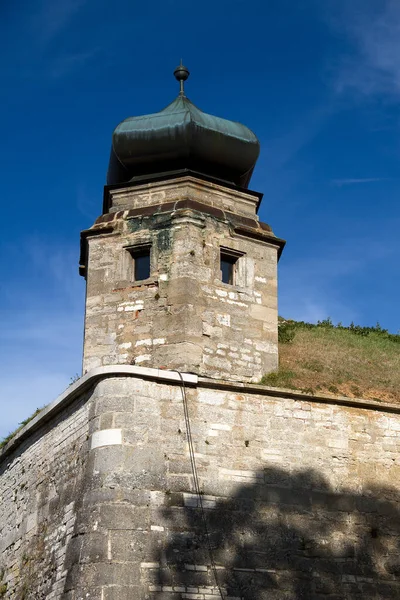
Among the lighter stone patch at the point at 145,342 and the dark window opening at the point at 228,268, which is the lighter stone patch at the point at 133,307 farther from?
the dark window opening at the point at 228,268

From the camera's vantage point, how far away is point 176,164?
1998cm

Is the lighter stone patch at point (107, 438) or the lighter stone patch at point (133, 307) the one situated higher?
the lighter stone patch at point (133, 307)

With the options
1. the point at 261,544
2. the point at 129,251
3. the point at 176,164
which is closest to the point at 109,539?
the point at 261,544

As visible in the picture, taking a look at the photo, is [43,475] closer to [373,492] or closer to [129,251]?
[129,251]

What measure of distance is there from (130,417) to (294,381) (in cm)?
338

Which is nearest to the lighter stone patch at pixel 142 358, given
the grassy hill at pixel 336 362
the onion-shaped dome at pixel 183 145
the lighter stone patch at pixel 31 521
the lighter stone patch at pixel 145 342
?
the lighter stone patch at pixel 145 342

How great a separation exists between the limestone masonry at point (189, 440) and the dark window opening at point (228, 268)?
0.04 m

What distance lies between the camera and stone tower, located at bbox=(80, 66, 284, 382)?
59.1 ft

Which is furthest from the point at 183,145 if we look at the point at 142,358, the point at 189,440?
the point at 189,440

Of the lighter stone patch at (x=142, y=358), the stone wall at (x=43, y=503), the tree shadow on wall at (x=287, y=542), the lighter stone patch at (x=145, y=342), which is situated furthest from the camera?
the lighter stone patch at (x=145, y=342)

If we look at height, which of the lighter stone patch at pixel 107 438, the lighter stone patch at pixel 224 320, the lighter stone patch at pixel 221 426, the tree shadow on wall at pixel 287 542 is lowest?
the tree shadow on wall at pixel 287 542

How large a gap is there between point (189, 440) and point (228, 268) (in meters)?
3.91

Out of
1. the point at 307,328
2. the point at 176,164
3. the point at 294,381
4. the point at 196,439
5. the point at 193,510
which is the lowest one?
the point at 193,510

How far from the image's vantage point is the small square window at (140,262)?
18891 mm
